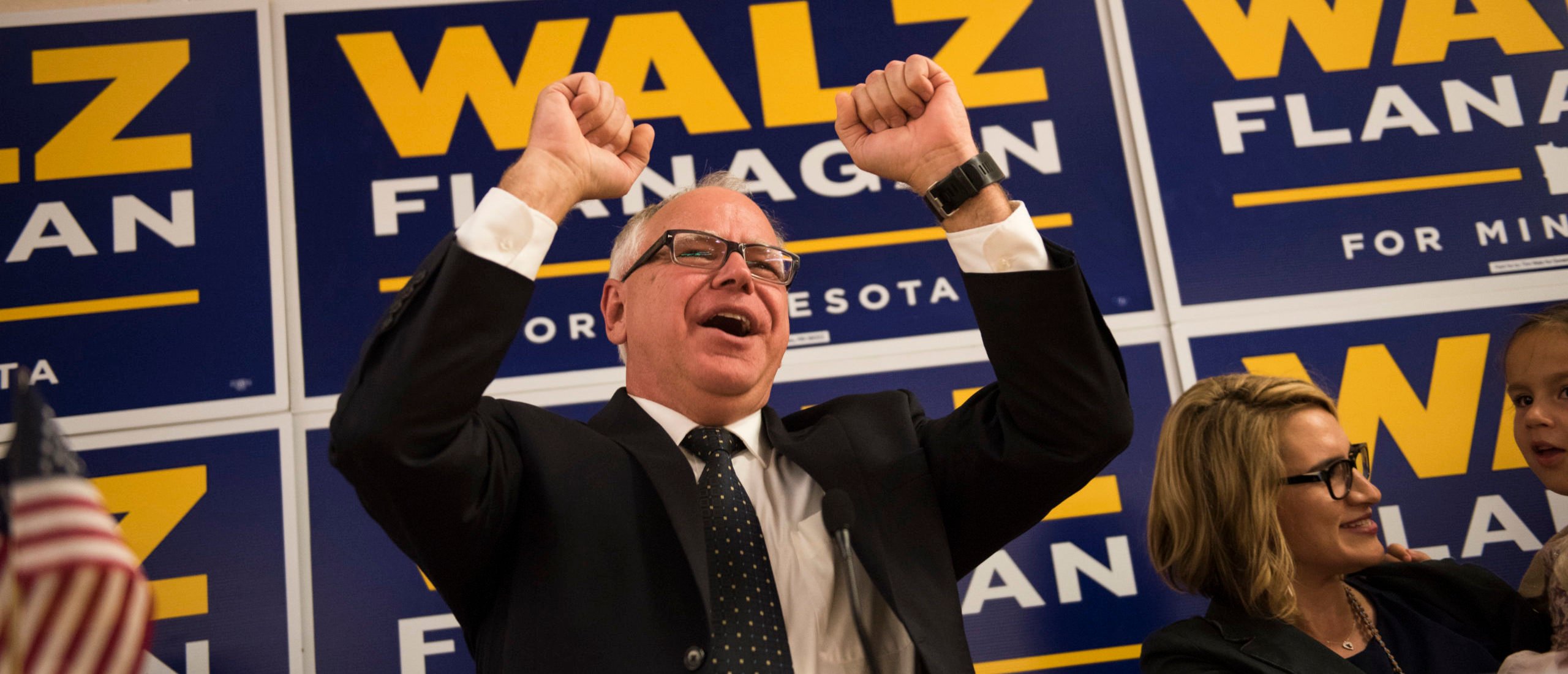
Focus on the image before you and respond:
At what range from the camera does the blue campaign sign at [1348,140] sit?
2.27m

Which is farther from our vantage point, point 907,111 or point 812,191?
point 812,191

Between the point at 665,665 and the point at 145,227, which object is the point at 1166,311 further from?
the point at 145,227

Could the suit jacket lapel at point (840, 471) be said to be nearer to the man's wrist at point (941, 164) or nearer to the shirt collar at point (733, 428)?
the shirt collar at point (733, 428)

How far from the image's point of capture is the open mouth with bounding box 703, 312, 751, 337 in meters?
1.57

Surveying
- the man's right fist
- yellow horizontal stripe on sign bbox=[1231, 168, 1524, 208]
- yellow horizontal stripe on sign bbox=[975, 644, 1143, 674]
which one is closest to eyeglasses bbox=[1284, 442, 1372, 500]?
yellow horizontal stripe on sign bbox=[975, 644, 1143, 674]

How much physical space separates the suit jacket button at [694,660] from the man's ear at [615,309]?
0.59 m

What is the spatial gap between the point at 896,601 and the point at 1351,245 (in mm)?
1445

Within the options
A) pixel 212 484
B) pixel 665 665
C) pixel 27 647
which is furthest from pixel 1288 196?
pixel 27 647

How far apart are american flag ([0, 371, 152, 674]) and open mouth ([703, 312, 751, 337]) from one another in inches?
36.4

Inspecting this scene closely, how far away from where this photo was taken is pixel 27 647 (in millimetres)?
666

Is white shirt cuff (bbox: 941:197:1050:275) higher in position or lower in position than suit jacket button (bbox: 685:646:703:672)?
higher

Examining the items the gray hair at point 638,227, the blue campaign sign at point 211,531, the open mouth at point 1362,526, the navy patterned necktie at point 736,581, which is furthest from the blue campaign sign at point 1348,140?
the blue campaign sign at point 211,531

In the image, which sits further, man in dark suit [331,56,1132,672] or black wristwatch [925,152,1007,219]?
black wristwatch [925,152,1007,219]

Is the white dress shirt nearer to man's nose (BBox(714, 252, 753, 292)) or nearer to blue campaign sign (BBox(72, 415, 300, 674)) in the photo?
man's nose (BBox(714, 252, 753, 292))
